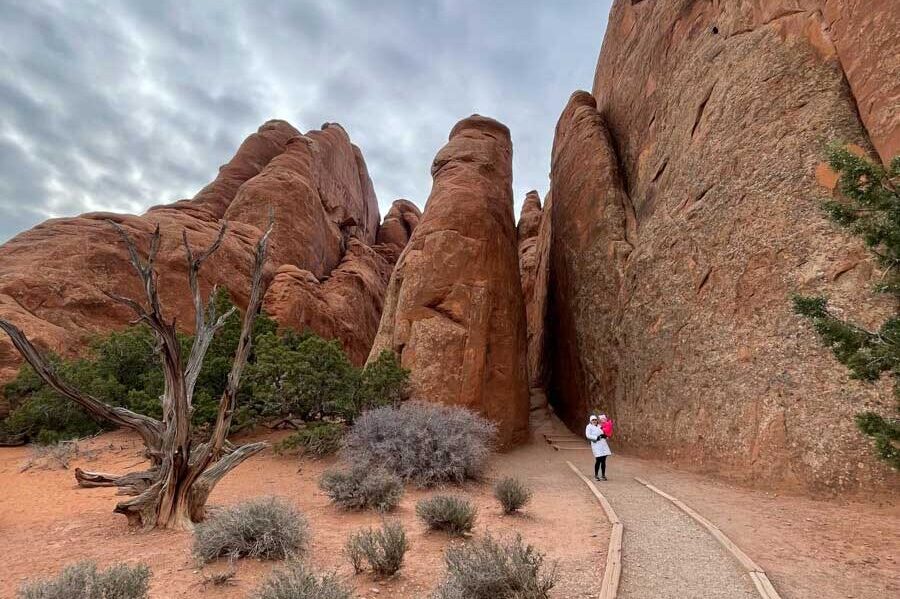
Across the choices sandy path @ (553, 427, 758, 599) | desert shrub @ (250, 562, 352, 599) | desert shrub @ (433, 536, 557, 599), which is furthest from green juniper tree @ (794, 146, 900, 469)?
desert shrub @ (250, 562, 352, 599)

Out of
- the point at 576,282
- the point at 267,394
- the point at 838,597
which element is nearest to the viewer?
the point at 838,597

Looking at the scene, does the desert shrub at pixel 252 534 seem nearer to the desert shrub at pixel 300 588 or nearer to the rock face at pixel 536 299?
the desert shrub at pixel 300 588

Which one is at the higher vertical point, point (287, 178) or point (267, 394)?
point (287, 178)

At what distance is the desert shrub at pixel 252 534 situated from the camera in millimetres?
5078

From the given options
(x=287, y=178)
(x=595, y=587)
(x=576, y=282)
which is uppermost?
(x=287, y=178)

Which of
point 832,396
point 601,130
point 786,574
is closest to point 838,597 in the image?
point 786,574

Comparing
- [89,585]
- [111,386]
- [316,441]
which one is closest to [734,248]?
[316,441]

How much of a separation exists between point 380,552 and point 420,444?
17.0 ft

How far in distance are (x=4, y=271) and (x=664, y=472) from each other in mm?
24086

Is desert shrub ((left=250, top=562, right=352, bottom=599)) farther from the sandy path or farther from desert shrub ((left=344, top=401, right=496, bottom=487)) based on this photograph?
desert shrub ((left=344, top=401, right=496, bottom=487))

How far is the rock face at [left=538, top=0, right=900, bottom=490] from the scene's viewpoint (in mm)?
8516

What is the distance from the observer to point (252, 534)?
17.3 feet

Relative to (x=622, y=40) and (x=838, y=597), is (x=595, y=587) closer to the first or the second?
(x=838, y=597)

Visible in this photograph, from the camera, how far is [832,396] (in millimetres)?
8070
